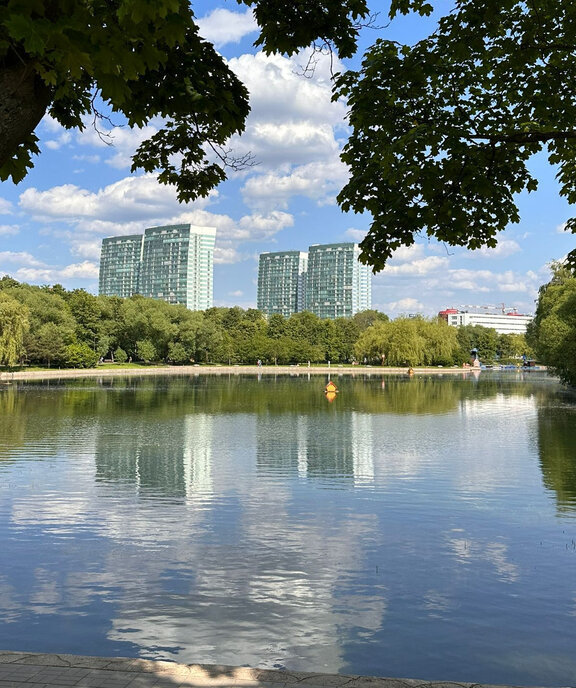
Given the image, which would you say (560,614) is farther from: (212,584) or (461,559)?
(212,584)

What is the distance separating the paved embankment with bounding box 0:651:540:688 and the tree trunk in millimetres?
3646

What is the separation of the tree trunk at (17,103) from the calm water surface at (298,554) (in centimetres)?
528

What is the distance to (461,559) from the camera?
10125 millimetres

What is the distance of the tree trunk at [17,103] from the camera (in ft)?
12.9

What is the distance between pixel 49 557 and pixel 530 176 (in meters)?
8.66

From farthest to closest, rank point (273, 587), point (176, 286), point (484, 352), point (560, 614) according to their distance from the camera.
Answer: point (176, 286)
point (484, 352)
point (273, 587)
point (560, 614)

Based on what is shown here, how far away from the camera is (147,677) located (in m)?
4.83

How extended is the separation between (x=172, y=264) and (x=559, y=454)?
170 metres

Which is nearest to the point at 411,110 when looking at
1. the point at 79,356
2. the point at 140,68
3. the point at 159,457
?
the point at 140,68

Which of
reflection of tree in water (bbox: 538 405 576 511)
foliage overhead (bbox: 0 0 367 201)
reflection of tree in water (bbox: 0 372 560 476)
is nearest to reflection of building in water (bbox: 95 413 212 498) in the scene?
reflection of tree in water (bbox: 0 372 560 476)

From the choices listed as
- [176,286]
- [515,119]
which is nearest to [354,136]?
[515,119]

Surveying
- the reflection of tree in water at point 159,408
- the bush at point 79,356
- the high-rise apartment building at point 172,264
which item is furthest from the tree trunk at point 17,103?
the high-rise apartment building at point 172,264

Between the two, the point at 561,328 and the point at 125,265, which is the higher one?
the point at 125,265

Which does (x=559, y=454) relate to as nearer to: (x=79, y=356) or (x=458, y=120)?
(x=458, y=120)
